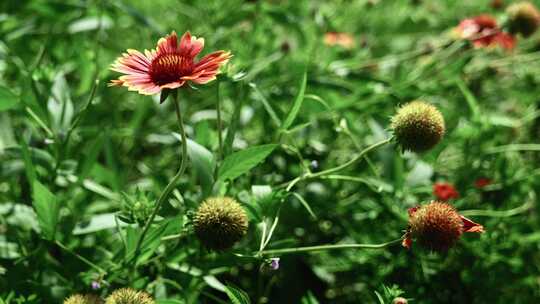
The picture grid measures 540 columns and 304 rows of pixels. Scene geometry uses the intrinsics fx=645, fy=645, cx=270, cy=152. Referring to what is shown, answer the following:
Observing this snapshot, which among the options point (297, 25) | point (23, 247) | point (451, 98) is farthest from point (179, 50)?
point (451, 98)

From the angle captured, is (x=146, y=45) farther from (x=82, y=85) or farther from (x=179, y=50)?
(x=179, y=50)

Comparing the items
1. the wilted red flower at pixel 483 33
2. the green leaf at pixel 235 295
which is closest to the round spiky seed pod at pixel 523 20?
the wilted red flower at pixel 483 33

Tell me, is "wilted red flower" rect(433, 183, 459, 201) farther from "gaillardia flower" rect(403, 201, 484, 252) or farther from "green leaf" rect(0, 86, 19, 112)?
"green leaf" rect(0, 86, 19, 112)

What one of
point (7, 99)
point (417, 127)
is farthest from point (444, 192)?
point (7, 99)

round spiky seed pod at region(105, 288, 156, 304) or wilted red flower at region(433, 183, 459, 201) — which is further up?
wilted red flower at region(433, 183, 459, 201)

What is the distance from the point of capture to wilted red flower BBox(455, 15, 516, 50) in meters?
1.99

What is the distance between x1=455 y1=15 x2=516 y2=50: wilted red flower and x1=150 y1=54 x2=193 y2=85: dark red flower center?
1.14 m

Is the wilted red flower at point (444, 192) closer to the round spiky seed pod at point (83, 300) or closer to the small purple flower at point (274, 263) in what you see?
the small purple flower at point (274, 263)

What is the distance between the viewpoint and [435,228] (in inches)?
44.0

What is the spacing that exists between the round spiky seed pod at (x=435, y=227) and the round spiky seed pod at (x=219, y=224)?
1.01ft

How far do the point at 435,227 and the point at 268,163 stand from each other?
0.74 meters

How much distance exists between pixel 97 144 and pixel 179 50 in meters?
0.45

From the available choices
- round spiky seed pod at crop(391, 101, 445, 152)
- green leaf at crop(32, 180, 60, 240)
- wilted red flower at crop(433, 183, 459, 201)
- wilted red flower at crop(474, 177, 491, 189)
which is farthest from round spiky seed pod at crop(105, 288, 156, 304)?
wilted red flower at crop(474, 177, 491, 189)

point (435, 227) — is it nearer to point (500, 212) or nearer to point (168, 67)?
point (168, 67)
